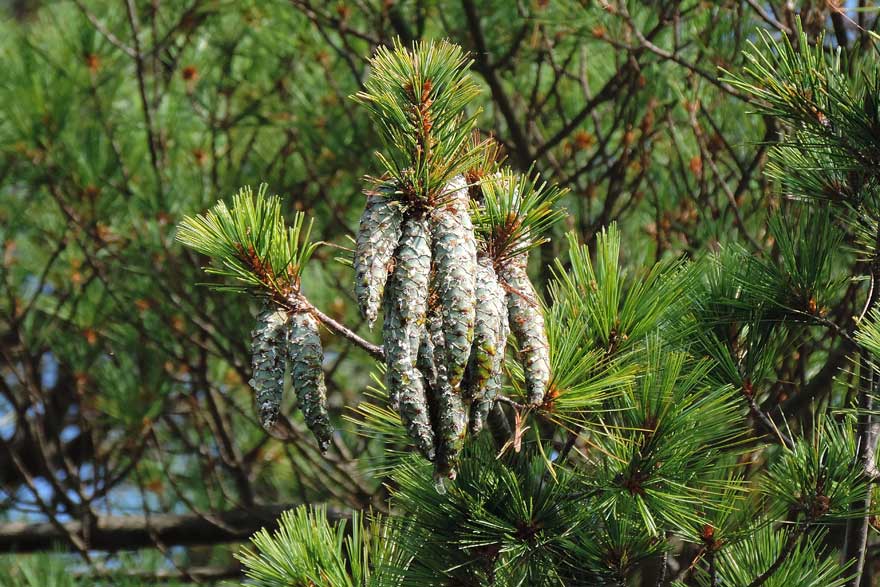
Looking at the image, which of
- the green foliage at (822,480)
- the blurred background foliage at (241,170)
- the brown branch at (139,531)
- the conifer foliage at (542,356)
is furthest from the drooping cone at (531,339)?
the brown branch at (139,531)

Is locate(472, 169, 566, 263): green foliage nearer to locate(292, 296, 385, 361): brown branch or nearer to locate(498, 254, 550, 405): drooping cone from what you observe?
locate(498, 254, 550, 405): drooping cone

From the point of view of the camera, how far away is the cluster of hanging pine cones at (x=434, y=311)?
3.18 feet

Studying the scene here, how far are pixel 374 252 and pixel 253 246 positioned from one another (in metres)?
0.21

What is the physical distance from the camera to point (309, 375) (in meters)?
1.04

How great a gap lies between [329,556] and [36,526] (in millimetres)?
1882

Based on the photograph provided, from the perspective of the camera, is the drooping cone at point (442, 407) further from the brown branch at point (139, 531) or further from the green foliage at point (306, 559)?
the brown branch at point (139, 531)

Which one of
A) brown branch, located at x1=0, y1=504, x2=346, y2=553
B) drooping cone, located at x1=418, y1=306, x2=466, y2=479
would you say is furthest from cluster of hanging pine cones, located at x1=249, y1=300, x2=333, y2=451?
brown branch, located at x1=0, y1=504, x2=346, y2=553

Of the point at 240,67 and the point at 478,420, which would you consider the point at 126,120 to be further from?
the point at 478,420

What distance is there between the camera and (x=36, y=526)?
2.85 metres

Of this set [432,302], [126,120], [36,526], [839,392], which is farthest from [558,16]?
[36,526]

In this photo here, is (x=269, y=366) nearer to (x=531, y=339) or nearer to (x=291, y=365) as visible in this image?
(x=291, y=365)

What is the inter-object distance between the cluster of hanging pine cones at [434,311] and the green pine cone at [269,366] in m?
0.14

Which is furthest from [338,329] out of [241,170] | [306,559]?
[241,170]

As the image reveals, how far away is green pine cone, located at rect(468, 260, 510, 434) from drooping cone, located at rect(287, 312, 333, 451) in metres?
0.15
